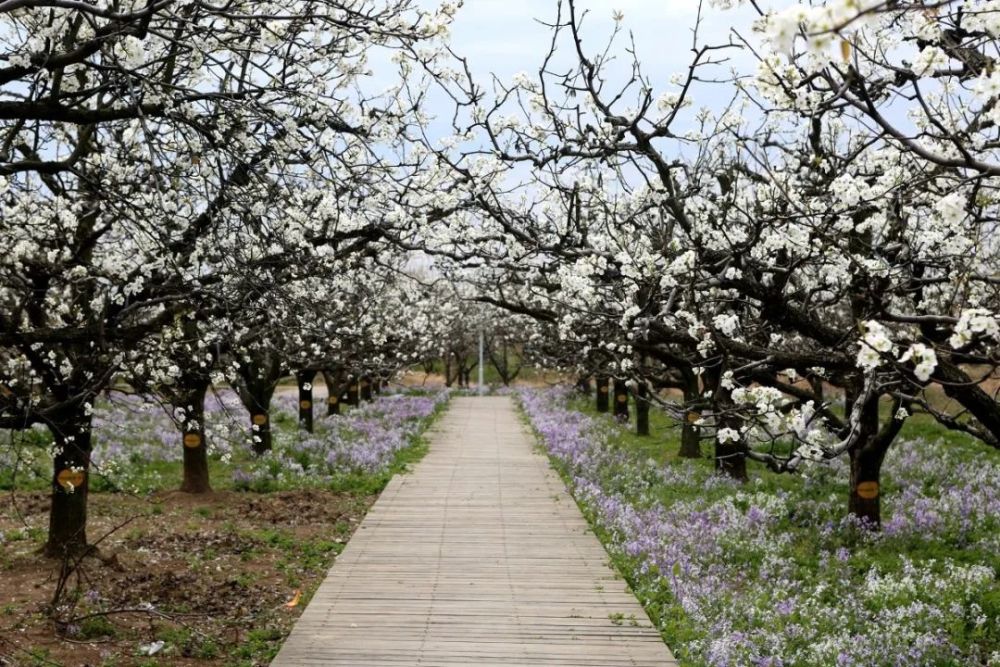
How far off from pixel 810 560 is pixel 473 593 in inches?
159

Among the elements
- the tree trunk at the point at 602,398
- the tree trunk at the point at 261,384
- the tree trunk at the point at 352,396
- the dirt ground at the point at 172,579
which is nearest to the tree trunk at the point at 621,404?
the tree trunk at the point at 602,398

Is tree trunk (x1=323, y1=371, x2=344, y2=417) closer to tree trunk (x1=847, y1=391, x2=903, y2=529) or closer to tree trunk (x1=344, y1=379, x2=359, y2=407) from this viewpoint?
tree trunk (x1=344, y1=379, x2=359, y2=407)

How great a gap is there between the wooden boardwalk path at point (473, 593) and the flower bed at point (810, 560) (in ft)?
1.44

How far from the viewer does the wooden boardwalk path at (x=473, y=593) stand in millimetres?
7973

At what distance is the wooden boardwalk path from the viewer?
7973 millimetres

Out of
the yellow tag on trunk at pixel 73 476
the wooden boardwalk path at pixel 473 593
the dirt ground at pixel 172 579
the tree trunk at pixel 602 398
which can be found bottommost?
the wooden boardwalk path at pixel 473 593

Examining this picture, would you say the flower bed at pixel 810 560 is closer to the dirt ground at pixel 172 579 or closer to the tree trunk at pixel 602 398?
the dirt ground at pixel 172 579

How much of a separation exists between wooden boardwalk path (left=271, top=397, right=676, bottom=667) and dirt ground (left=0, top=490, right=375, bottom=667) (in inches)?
18.6

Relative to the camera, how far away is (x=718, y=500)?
1429cm

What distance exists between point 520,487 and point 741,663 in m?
9.87

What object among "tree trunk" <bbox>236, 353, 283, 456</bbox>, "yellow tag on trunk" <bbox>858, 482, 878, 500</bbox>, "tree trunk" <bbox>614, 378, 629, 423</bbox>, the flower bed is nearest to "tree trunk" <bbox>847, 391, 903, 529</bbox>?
"yellow tag on trunk" <bbox>858, 482, 878, 500</bbox>

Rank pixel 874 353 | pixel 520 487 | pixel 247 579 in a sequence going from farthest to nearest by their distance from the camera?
pixel 520 487
pixel 247 579
pixel 874 353

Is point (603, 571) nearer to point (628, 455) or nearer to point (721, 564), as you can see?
point (721, 564)

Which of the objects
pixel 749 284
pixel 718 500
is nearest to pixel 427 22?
pixel 749 284
